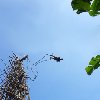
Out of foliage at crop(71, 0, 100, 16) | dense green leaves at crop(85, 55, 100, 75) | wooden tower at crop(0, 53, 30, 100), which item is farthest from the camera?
wooden tower at crop(0, 53, 30, 100)

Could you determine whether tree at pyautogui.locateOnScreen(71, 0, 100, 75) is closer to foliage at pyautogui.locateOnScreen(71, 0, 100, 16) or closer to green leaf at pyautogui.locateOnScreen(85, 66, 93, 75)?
foliage at pyautogui.locateOnScreen(71, 0, 100, 16)

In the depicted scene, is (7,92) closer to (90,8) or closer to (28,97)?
(28,97)

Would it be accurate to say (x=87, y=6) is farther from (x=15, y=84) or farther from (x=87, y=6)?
(x=15, y=84)

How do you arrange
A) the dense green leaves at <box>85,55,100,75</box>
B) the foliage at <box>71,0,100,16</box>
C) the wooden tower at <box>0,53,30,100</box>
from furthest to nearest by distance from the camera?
the wooden tower at <box>0,53,30,100</box> < the dense green leaves at <box>85,55,100,75</box> < the foliage at <box>71,0,100,16</box>

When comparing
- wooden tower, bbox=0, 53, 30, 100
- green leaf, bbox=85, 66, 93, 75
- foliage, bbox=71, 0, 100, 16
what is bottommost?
green leaf, bbox=85, 66, 93, 75

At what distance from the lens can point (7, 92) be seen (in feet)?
54.9

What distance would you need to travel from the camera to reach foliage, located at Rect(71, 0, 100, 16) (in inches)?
81.2

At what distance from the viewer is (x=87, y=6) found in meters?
2.11

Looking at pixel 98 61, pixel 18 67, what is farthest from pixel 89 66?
pixel 18 67

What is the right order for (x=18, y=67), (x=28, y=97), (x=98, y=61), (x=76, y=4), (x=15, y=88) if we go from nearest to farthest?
(x=76, y=4), (x=98, y=61), (x=28, y=97), (x=15, y=88), (x=18, y=67)

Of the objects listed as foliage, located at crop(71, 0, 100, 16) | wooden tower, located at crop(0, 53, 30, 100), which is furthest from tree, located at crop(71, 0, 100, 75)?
wooden tower, located at crop(0, 53, 30, 100)

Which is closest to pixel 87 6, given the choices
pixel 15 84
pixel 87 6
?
pixel 87 6

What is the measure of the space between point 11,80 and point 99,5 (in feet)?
51.6

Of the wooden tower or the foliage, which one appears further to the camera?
the wooden tower
